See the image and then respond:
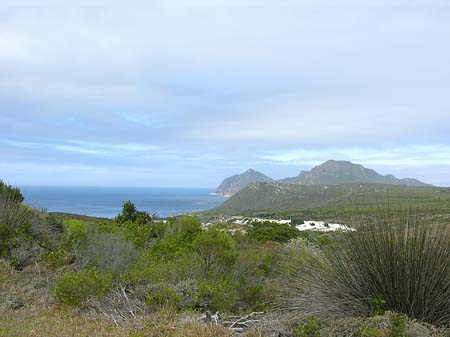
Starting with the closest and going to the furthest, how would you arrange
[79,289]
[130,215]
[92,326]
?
[92,326]
[79,289]
[130,215]

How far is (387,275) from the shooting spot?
16.6ft

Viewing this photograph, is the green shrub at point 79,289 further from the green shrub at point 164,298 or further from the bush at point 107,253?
the bush at point 107,253

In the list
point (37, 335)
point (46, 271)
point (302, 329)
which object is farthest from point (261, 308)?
point (46, 271)

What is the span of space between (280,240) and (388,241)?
1251cm

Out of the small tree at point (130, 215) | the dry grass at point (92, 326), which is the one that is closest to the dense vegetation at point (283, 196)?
the small tree at point (130, 215)

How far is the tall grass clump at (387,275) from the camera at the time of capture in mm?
4953

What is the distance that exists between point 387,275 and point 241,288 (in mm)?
4108

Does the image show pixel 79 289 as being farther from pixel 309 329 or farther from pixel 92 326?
pixel 309 329

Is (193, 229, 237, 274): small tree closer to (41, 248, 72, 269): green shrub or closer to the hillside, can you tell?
(41, 248, 72, 269): green shrub

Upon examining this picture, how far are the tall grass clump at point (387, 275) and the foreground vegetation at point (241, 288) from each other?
11mm

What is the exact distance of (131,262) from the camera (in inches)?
368

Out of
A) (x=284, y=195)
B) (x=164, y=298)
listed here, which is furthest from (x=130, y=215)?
(x=284, y=195)

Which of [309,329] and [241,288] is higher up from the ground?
[309,329]

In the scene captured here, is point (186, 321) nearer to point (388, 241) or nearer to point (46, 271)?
point (388, 241)
